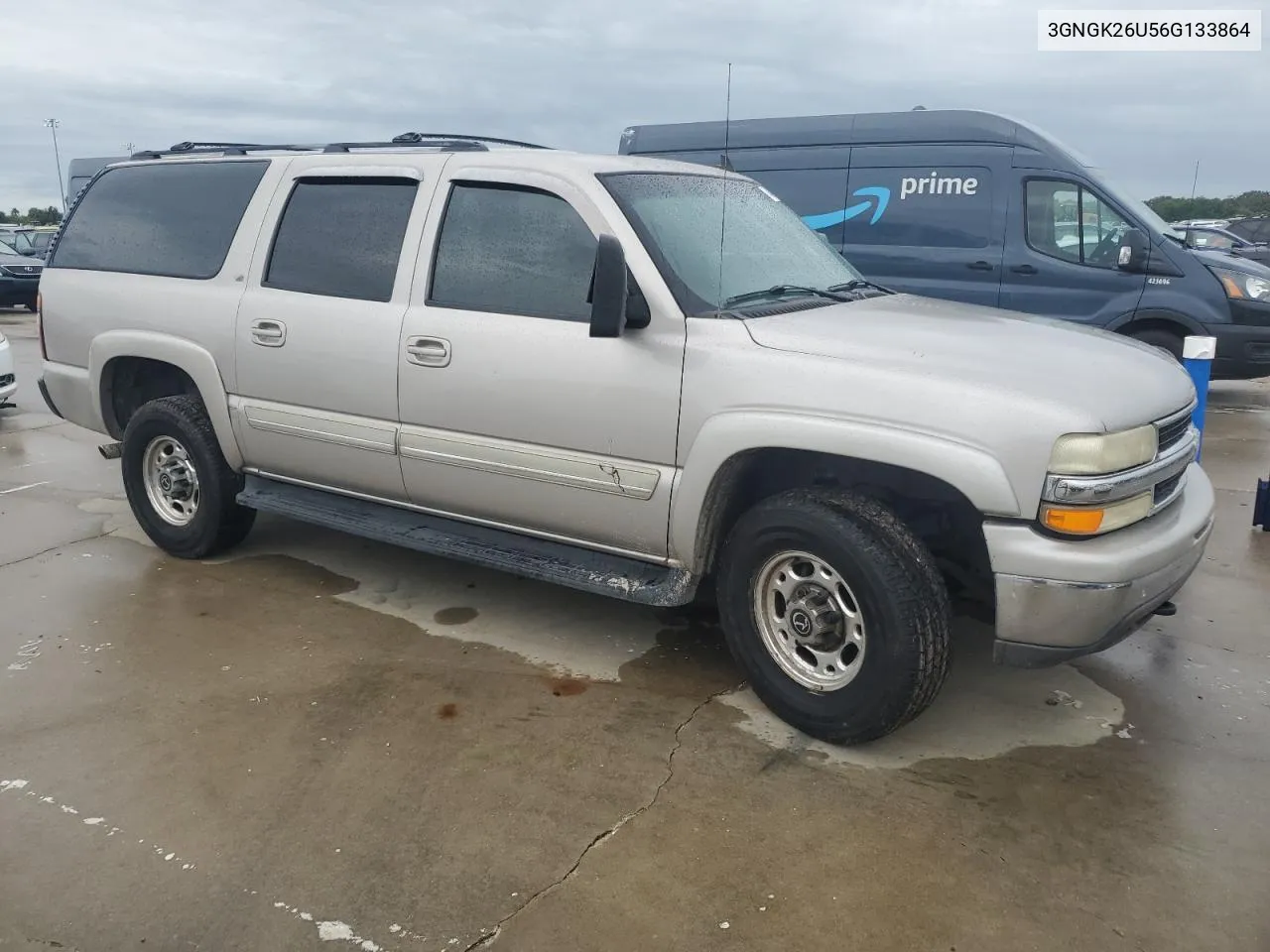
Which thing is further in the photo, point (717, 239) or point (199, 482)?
point (199, 482)

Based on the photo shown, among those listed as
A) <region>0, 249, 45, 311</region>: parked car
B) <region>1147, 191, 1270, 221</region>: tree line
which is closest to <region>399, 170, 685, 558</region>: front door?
<region>0, 249, 45, 311</region>: parked car

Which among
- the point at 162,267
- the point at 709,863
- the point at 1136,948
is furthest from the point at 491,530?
the point at 1136,948

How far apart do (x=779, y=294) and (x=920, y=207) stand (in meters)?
5.34

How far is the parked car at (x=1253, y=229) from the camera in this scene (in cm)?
2139

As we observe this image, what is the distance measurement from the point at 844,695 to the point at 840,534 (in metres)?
→ 0.55

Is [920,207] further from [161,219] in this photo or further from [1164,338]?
[161,219]

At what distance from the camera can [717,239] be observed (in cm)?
405

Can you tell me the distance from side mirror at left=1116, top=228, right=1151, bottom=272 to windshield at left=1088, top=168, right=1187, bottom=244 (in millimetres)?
165

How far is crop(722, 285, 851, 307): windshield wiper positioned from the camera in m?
3.79

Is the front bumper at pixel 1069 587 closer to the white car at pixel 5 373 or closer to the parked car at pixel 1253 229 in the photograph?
the white car at pixel 5 373

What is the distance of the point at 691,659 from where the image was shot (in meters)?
4.21

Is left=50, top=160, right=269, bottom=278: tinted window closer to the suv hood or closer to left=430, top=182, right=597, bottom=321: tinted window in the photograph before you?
left=430, top=182, right=597, bottom=321: tinted window

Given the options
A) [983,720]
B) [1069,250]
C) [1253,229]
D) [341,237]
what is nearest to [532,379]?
[341,237]

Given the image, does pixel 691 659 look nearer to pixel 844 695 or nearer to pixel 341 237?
pixel 844 695
